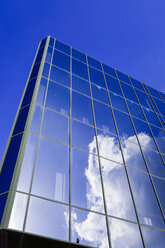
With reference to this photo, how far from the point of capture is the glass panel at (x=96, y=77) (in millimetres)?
17780

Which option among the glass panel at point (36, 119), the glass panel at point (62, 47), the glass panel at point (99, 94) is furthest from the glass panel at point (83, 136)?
the glass panel at point (62, 47)

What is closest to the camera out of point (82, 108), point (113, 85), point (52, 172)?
point (52, 172)

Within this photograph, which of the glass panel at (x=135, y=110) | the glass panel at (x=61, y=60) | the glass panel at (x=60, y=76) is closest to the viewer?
the glass panel at (x=60, y=76)

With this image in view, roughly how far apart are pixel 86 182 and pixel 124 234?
262 centimetres

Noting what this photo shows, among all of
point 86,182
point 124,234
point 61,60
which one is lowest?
point 124,234

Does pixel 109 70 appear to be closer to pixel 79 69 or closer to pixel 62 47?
pixel 79 69

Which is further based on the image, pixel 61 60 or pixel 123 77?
pixel 123 77

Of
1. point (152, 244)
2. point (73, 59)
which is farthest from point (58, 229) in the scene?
point (73, 59)

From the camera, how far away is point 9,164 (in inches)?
355

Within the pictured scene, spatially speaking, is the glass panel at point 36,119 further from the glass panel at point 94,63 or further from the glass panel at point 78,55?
the glass panel at point 94,63

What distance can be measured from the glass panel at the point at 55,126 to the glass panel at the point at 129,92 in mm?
8531

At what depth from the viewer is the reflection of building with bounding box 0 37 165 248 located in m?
8.02

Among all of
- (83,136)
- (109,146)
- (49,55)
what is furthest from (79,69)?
(109,146)

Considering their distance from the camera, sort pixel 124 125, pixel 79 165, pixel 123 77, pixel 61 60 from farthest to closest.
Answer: pixel 123 77
pixel 61 60
pixel 124 125
pixel 79 165
